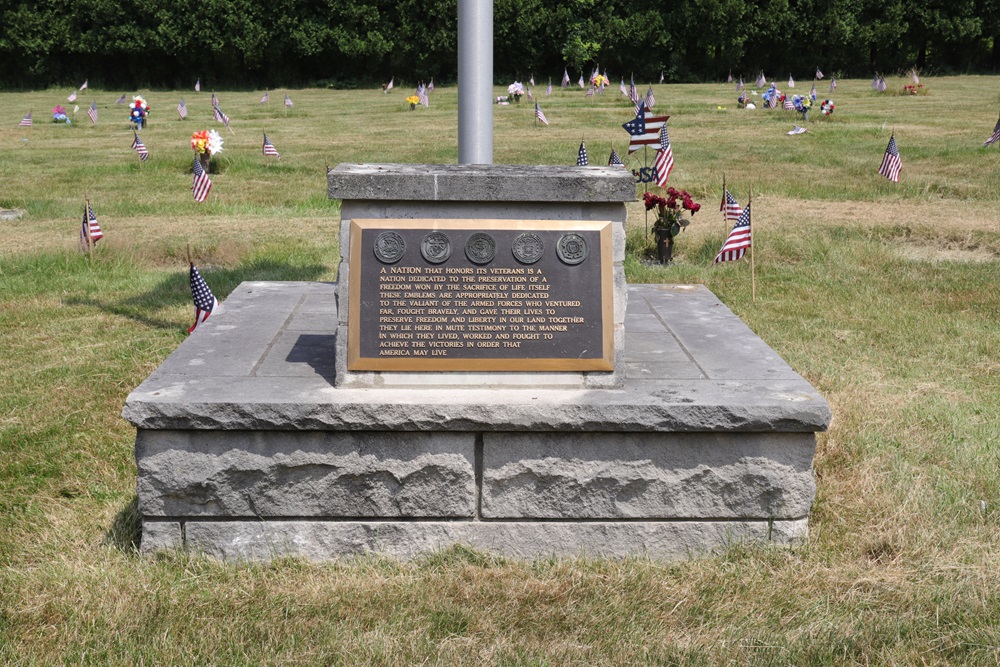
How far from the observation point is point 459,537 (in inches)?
170

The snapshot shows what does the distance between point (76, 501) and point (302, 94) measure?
37576mm

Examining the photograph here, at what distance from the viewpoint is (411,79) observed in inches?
1793

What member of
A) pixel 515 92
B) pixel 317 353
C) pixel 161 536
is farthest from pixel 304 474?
pixel 515 92

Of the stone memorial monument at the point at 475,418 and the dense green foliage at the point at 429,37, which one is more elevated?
the dense green foliage at the point at 429,37

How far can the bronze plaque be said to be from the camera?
14.4ft

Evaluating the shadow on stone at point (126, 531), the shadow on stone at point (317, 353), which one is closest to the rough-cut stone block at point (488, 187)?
the shadow on stone at point (317, 353)

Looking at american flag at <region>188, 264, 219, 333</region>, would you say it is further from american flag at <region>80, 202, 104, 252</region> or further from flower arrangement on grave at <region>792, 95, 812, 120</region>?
flower arrangement on grave at <region>792, 95, 812, 120</region>

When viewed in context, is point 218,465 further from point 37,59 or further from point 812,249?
point 37,59

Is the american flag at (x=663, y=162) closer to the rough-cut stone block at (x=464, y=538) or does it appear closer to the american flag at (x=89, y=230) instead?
the american flag at (x=89, y=230)

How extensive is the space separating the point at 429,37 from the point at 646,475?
42.3 metres

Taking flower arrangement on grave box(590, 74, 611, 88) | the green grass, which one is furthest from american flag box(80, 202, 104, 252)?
flower arrangement on grave box(590, 74, 611, 88)

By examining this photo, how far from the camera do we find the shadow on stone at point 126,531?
14.3 feet

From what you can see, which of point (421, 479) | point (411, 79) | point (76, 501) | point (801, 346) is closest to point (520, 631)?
point (421, 479)

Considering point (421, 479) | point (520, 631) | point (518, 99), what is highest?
point (518, 99)
